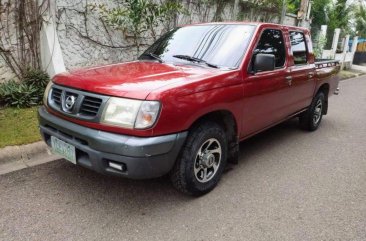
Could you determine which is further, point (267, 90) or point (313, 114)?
point (313, 114)

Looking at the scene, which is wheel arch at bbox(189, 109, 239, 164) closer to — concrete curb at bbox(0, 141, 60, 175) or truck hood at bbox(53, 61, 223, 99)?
truck hood at bbox(53, 61, 223, 99)

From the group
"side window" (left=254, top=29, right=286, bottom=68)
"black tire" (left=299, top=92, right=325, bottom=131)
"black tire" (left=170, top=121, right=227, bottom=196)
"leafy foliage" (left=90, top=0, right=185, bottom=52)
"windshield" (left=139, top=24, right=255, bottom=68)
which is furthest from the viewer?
"leafy foliage" (left=90, top=0, right=185, bottom=52)

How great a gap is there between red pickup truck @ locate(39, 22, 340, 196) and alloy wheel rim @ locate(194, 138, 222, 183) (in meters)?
0.01

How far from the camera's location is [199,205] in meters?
3.19

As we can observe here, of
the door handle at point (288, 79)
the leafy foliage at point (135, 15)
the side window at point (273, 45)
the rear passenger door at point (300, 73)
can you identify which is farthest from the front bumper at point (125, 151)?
the leafy foliage at point (135, 15)

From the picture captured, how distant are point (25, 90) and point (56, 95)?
2770mm

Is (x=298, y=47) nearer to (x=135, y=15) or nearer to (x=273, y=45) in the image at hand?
(x=273, y=45)

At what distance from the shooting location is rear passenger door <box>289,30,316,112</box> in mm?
4645

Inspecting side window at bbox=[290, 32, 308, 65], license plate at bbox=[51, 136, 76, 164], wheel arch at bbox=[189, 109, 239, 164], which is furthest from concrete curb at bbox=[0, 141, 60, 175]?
side window at bbox=[290, 32, 308, 65]

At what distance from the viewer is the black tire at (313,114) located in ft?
18.4

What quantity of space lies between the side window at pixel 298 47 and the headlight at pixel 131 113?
2.84 meters

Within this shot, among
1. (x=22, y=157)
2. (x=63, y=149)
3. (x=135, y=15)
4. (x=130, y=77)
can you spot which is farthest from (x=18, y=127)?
(x=135, y=15)

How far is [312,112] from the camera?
221 inches

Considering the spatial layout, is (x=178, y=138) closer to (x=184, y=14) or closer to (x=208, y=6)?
(x=184, y=14)
